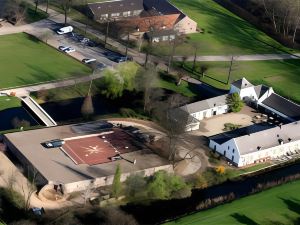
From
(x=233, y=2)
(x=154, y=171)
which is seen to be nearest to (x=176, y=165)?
(x=154, y=171)

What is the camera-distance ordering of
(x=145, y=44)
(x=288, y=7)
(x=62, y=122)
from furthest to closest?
(x=288, y=7)
(x=145, y=44)
(x=62, y=122)

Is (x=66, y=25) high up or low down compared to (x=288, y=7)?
down

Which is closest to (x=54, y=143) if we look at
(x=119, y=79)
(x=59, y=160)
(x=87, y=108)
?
(x=59, y=160)

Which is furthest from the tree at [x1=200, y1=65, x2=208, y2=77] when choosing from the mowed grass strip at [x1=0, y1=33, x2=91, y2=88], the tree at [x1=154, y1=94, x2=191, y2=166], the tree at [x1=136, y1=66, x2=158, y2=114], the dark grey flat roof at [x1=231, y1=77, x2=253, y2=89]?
the mowed grass strip at [x1=0, y1=33, x2=91, y2=88]

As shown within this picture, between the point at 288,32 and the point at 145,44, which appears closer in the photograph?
the point at 145,44

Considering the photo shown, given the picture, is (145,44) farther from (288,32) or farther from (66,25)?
(288,32)

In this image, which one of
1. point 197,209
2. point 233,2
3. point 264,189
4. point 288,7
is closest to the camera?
point 197,209
